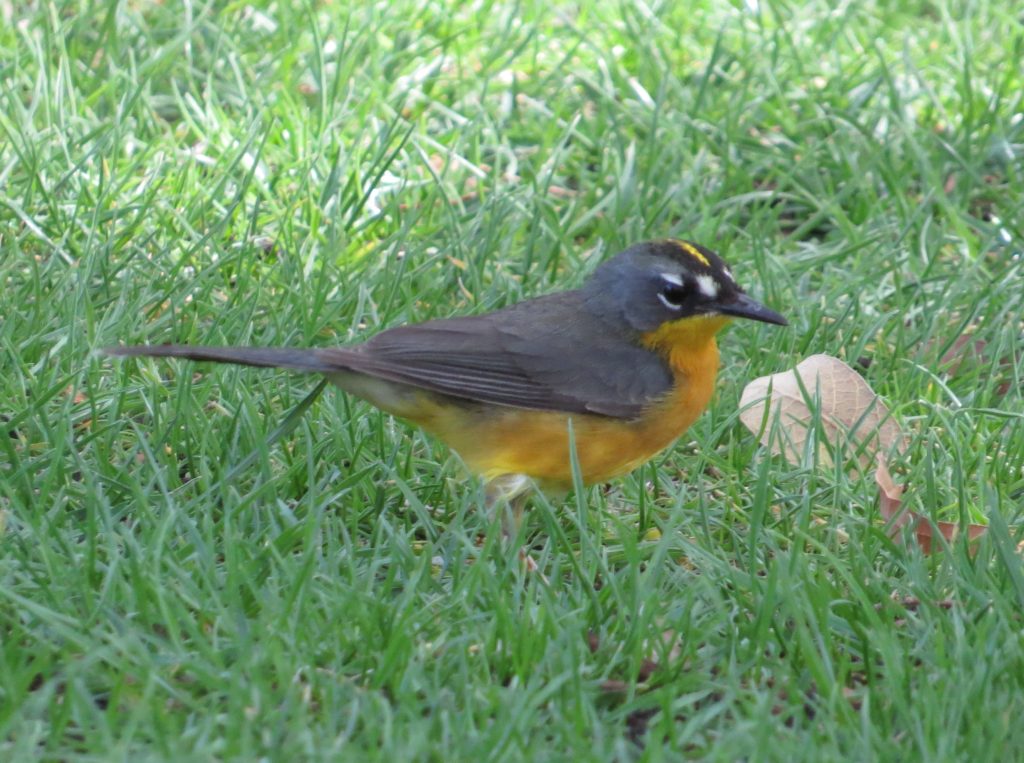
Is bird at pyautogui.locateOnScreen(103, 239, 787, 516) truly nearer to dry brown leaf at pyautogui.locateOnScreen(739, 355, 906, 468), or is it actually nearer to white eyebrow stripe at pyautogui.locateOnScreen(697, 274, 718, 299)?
white eyebrow stripe at pyautogui.locateOnScreen(697, 274, 718, 299)

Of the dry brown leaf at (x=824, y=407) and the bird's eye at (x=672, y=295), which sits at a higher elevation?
the bird's eye at (x=672, y=295)

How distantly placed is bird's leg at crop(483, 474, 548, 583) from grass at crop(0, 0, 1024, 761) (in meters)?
0.08

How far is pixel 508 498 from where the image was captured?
5203mm

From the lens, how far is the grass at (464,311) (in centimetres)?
406

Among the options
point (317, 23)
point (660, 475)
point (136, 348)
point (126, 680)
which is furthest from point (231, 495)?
point (317, 23)

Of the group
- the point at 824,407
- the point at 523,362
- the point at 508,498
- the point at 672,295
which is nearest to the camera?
the point at 508,498

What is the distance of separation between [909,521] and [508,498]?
1.31 m

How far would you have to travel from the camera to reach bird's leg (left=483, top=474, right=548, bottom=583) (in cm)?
514

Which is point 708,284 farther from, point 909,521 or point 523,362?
point 909,521

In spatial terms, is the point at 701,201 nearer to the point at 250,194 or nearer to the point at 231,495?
the point at 250,194

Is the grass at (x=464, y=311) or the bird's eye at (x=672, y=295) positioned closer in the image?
the grass at (x=464, y=311)

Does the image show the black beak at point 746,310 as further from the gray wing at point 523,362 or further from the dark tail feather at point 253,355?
the dark tail feather at point 253,355

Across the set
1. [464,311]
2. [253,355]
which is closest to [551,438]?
[253,355]

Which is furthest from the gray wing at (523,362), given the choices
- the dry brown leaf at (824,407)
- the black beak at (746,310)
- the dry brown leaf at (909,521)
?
the dry brown leaf at (909,521)
